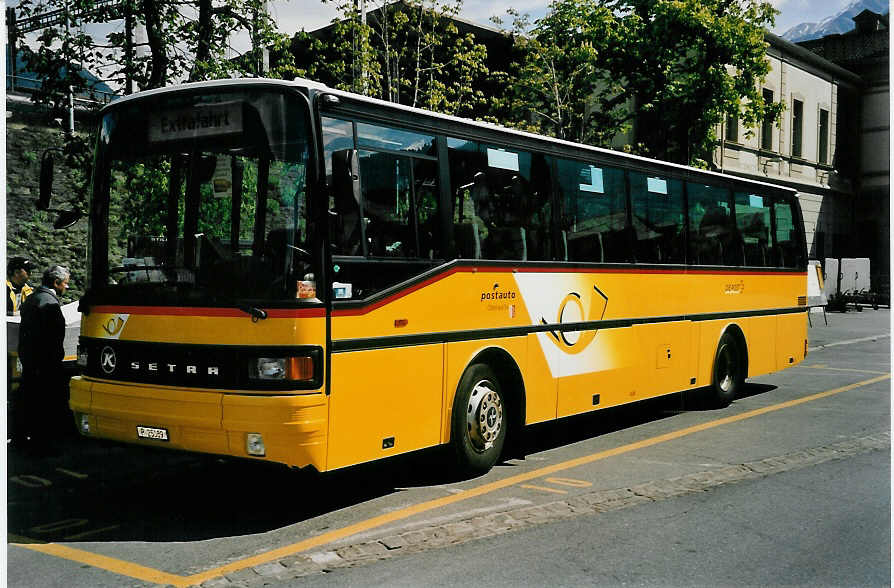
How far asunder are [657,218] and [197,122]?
20.1 feet

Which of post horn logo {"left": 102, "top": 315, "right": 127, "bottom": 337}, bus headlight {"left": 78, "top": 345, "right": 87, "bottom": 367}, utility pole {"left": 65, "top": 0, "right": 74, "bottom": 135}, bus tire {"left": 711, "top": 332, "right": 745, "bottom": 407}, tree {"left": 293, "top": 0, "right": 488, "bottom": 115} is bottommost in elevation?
Result: bus tire {"left": 711, "top": 332, "right": 745, "bottom": 407}

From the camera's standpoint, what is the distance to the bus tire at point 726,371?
41.7ft

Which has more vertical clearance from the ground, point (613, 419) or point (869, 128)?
point (869, 128)

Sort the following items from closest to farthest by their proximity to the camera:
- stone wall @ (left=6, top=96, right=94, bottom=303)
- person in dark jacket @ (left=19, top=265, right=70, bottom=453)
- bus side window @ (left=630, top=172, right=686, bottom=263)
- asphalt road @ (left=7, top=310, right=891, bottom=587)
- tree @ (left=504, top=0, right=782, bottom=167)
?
asphalt road @ (left=7, top=310, right=891, bottom=587) < person in dark jacket @ (left=19, top=265, right=70, bottom=453) < bus side window @ (left=630, top=172, right=686, bottom=263) < stone wall @ (left=6, top=96, right=94, bottom=303) < tree @ (left=504, top=0, right=782, bottom=167)

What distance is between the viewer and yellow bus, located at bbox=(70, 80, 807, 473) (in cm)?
664

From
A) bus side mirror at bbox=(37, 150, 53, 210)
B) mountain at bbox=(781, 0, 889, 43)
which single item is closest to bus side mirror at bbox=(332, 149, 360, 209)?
bus side mirror at bbox=(37, 150, 53, 210)

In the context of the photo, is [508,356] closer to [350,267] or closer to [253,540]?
[350,267]

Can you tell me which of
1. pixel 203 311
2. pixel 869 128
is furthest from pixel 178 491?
pixel 869 128

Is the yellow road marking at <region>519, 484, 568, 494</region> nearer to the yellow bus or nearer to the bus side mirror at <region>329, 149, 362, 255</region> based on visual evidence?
the yellow bus

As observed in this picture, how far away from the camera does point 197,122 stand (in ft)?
23.2

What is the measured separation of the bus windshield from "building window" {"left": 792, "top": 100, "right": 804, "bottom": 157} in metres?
37.0

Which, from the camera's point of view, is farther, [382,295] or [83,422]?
[83,422]

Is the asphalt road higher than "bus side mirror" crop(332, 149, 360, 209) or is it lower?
lower

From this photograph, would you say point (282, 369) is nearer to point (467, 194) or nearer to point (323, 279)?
point (323, 279)
